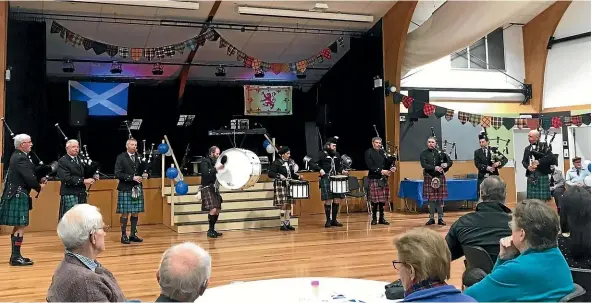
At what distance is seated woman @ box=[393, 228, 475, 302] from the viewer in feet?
4.55

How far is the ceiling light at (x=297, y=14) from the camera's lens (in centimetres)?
756

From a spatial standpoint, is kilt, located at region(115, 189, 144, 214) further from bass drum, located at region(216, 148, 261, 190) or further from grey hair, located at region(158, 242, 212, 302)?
grey hair, located at region(158, 242, 212, 302)

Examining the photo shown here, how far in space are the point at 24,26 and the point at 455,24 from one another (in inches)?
247

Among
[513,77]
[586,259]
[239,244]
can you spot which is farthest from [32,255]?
[513,77]

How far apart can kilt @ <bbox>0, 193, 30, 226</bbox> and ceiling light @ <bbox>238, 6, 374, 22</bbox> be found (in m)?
4.22

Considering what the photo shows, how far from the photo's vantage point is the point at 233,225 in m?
6.58

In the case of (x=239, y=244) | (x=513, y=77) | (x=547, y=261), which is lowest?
(x=239, y=244)

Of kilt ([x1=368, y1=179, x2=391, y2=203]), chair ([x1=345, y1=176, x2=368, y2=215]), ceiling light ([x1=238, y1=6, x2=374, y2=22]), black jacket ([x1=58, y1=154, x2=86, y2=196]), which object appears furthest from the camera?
ceiling light ([x1=238, y1=6, x2=374, y2=22])

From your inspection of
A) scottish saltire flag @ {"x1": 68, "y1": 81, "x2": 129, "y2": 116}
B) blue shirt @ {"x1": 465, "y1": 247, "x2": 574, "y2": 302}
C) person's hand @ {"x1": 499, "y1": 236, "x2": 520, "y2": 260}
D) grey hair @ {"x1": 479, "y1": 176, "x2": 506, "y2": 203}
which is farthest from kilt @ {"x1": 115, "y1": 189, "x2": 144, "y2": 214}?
blue shirt @ {"x1": 465, "y1": 247, "x2": 574, "y2": 302}

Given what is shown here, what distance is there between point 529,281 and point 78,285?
147 centimetres

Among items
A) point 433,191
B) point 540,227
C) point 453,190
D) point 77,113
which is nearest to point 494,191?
point 540,227

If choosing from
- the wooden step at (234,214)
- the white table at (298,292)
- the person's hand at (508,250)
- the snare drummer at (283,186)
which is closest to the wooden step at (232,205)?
the wooden step at (234,214)

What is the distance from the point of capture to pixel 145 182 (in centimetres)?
717

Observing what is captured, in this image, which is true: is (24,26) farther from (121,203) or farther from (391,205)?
(391,205)
